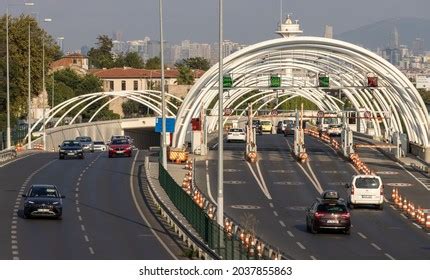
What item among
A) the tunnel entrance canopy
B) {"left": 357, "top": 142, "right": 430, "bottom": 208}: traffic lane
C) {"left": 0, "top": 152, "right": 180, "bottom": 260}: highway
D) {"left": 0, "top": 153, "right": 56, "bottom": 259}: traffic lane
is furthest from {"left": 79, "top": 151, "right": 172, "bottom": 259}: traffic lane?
{"left": 357, "top": 142, "right": 430, "bottom": 208}: traffic lane

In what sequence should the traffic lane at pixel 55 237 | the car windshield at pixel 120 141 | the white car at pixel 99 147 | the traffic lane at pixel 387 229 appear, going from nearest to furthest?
1. the traffic lane at pixel 55 237
2. the traffic lane at pixel 387 229
3. the car windshield at pixel 120 141
4. the white car at pixel 99 147

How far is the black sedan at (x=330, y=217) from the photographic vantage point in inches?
1836

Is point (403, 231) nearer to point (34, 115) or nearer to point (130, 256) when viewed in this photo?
point (130, 256)

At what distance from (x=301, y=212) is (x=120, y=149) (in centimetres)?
3198

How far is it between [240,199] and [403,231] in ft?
44.6

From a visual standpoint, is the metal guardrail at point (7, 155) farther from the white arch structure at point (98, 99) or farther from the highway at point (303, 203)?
the white arch structure at point (98, 99)

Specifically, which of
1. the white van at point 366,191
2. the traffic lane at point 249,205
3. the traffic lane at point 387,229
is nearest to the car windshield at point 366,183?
the white van at point 366,191

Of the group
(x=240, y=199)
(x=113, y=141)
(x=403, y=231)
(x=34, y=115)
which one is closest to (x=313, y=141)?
(x=113, y=141)

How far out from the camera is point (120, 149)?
86.5 metres

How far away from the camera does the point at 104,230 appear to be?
145 feet

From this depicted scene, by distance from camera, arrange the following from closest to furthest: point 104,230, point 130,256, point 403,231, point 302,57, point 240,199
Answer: point 130,256, point 104,230, point 403,231, point 240,199, point 302,57

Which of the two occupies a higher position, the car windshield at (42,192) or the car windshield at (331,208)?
the car windshield at (42,192)

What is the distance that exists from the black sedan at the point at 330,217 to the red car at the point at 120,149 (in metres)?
40.3

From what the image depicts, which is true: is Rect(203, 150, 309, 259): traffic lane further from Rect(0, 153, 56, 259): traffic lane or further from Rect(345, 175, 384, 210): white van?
Rect(0, 153, 56, 259): traffic lane
